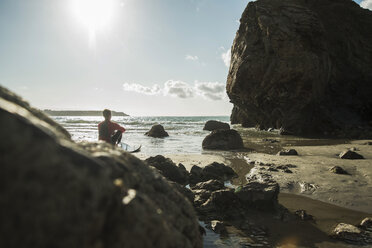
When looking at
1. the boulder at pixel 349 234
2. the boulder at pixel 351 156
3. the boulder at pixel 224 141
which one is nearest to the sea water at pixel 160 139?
the boulder at pixel 224 141

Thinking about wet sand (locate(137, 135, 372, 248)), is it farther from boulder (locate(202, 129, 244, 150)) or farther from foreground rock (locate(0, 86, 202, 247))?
boulder (locate(202, 129, 244, 150))

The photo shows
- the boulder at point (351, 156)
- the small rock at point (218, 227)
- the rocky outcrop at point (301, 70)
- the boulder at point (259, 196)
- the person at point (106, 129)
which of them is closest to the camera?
the small rock at point (218, 227)

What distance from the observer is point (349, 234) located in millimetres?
3289

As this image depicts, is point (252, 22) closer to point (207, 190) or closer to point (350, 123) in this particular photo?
point (350, 123)

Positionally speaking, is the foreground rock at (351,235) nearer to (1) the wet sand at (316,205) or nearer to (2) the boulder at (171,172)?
(1) the wet sand at (316,205)

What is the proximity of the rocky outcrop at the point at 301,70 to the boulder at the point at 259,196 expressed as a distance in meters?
18.0

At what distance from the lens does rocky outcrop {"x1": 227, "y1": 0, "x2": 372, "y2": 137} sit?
70.6ft

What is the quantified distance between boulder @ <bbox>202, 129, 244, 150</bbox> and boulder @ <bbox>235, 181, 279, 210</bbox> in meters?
8.09

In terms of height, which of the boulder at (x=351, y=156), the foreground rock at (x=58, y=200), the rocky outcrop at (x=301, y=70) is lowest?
the boulder at (x=351, y=156)

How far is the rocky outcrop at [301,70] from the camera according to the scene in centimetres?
2153

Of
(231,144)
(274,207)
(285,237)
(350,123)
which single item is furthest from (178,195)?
(350,123)

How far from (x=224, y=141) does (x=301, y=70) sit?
13.1m

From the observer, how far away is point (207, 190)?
4871 millimetres

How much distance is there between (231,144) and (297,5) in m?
18.2
